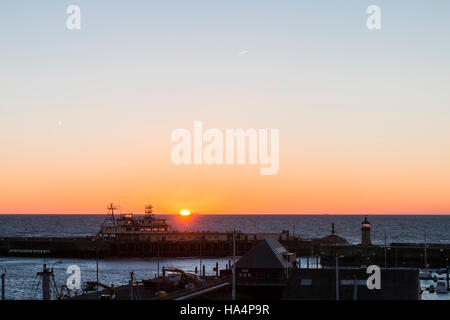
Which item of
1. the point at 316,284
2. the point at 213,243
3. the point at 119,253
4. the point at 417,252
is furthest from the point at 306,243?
the point at 316,284

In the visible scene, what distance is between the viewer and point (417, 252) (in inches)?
4505
